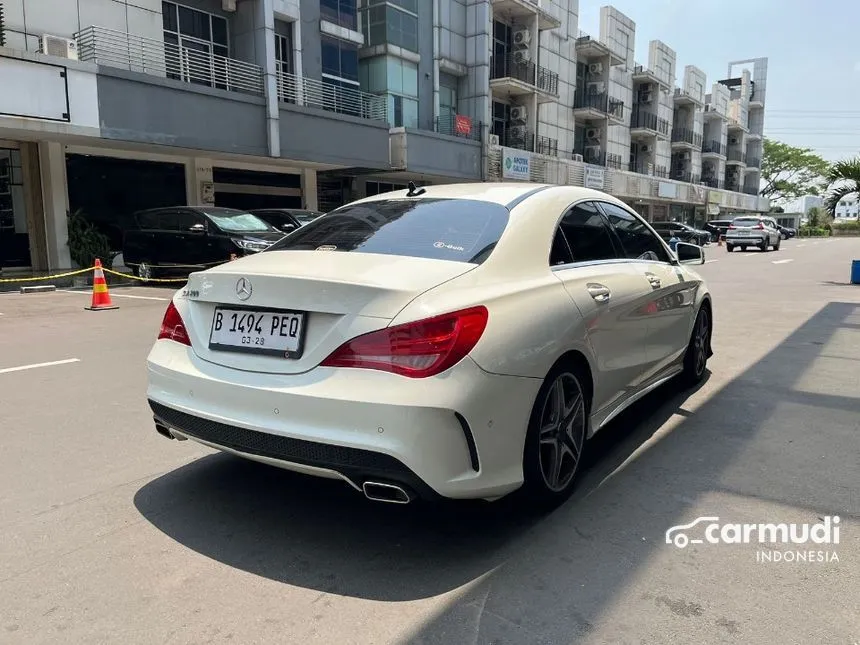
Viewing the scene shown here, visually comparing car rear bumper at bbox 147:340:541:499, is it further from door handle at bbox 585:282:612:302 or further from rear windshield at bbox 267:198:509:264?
door handle at bbox 585:282:612:302

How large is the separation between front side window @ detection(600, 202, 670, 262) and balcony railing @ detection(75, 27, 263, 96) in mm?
15635

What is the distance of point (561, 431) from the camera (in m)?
3.30

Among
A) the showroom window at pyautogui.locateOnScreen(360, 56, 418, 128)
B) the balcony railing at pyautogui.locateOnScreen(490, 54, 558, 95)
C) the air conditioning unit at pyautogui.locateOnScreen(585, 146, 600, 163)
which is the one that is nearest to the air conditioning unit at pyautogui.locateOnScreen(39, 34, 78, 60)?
the showroom window at pyautogui.locateOnScreen(360, 56, 418, 128)

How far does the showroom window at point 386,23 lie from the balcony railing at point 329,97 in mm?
2338

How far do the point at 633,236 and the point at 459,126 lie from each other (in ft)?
81.4

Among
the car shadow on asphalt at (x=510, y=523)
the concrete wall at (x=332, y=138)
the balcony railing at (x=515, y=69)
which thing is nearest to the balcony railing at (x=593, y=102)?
the balcony railing at (x=515, y=69)

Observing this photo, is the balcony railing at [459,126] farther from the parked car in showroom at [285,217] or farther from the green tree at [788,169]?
the green tree at [788,169]

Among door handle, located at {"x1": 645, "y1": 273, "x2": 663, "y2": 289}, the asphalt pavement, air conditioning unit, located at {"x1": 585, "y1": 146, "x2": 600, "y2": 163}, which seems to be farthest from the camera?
air conditioning unit, located at {"x1": 585, "y1": 146, "x2": 600, "y2": 163}

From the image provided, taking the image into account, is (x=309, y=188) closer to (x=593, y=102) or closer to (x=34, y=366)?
(x=34, y=366)

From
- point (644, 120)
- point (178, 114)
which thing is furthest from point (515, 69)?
point (178, 114)

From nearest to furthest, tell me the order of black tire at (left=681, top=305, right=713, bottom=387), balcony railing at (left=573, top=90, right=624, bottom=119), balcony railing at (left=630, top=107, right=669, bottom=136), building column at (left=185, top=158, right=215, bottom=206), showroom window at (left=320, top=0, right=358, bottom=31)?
black tire at (left=681, top=305, right=713, bottom=387) < building column at (left=185, top=158, right=215, bottom=206) < showroom window at (left=320, top=0, right=358, bottom=31) < balcony railing at (left=573, top=90, right=624, bottom=119) < balcony railing at (left=630, top=107, right=669, bottom=136)

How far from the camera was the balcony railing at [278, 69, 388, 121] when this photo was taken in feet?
70.2

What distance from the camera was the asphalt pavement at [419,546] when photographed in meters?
2.40

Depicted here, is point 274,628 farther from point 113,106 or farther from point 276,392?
point 113,106
